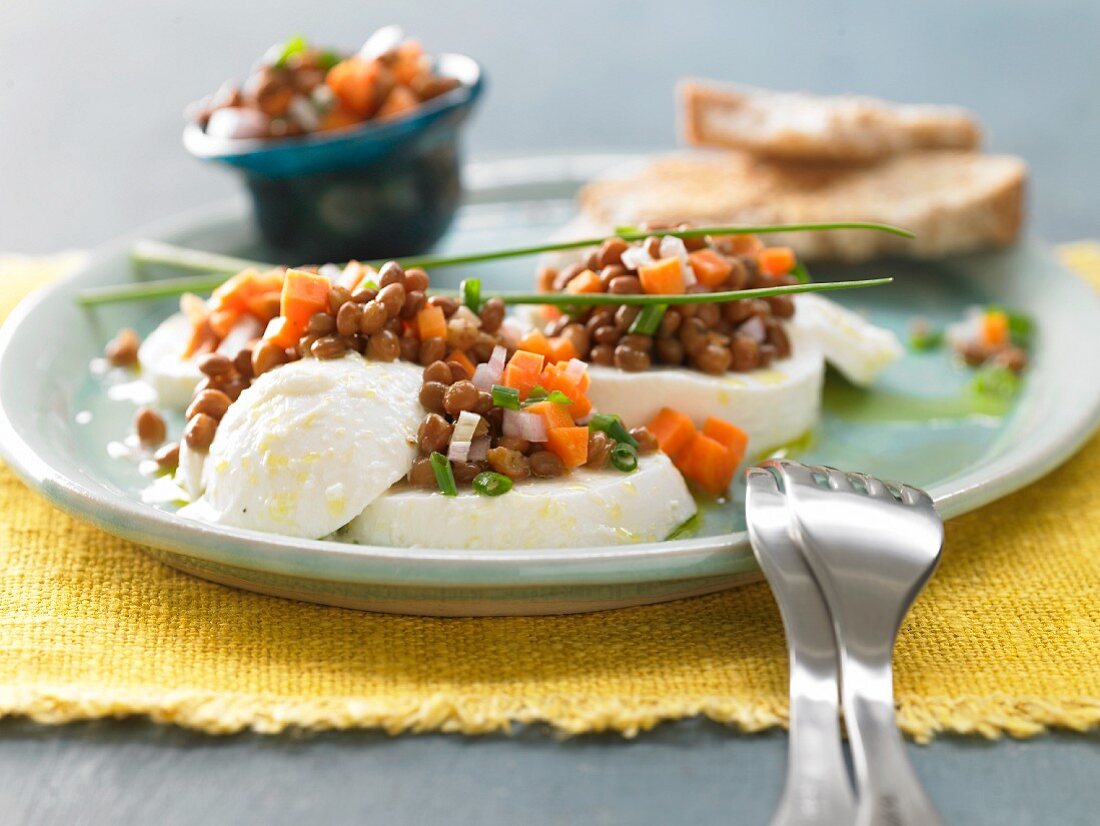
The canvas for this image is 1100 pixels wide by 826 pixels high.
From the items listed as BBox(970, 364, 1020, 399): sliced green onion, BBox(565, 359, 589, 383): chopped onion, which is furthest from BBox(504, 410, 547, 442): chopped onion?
BBox(970, 364, 1020, 399): sliced green onion

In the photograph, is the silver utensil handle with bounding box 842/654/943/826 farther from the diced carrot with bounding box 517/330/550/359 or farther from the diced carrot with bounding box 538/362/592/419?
the diced carrot with bounding box 517/330/550/359

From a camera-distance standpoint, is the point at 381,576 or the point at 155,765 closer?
the point at 155,765

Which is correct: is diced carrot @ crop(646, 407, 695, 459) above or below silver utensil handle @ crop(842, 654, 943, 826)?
below

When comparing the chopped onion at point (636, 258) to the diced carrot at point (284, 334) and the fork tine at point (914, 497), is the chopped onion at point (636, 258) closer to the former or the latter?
the diced carrot at point (284, 334)

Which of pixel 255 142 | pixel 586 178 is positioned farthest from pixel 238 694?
pixel 586 178

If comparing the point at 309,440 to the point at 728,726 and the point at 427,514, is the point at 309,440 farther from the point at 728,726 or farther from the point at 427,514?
the point at 728,726

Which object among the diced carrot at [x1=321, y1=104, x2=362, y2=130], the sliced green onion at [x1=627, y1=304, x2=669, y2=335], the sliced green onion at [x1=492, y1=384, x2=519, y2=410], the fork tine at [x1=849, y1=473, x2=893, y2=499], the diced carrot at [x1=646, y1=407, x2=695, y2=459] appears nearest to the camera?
the fork tine at [x1=849, y1=473, x2=893, y2=499]

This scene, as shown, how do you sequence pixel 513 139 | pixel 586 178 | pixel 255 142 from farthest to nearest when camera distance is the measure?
pixel 513 139 → pixel 586 178 → pixel 255 142
